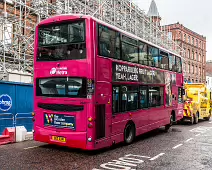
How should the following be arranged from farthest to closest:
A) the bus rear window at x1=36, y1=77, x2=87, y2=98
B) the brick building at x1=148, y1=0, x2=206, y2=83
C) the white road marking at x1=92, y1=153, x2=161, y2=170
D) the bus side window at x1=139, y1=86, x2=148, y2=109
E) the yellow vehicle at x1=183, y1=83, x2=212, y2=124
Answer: the brick building at x1=148, y1=0, x2=206, y2=83 → the yellow vehicle at x1=183, y1=83, x2=212, y2=124 → the bus side window at x1=139, y1=86, x2=148, y2=109 → the bus rear window at x1=36, y1=77, x2=87, y2=98 → the white road marking at x1=92, y1=153, x2=161, y2=170

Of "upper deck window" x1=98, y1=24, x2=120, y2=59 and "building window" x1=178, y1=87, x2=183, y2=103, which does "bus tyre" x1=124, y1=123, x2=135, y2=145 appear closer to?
"upper deck window" x1=98, y1=24, x2=120, y2=59

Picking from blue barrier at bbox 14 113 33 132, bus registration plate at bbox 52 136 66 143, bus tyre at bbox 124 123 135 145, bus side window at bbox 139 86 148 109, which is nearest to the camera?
bus registration plate at bbox 52 136 66 143

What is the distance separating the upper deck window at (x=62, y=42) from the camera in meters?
7.89

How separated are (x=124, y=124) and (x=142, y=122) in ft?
5.35

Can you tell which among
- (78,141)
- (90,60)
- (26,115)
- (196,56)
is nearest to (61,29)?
(90,60)

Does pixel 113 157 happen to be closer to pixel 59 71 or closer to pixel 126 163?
pixel 126 163

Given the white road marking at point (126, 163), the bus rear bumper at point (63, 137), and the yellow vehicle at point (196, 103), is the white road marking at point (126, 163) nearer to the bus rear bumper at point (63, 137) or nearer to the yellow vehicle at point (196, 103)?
the bus rear bumper at point (63, 137)

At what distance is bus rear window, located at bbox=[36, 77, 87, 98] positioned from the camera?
782 cm

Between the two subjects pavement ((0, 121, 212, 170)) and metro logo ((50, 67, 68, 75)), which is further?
metro logo ((50, 67, 68, 75))

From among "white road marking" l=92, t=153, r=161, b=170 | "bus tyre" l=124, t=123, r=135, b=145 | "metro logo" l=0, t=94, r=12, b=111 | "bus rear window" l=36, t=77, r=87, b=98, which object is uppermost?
"bus rear window" l=36, t=77, r=87, b=98

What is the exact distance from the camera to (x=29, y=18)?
58.9 ft

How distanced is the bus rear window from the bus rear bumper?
1.14 meters

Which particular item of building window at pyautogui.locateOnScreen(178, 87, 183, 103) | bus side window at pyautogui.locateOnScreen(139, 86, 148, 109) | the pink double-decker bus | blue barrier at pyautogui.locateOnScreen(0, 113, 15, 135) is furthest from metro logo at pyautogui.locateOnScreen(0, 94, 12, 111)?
building window at pyautogui.locateOnScreen(178, 87, 183, 103)

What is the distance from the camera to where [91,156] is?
7879mm
